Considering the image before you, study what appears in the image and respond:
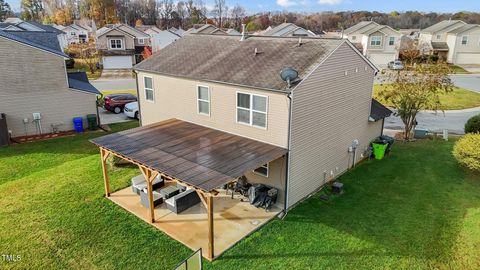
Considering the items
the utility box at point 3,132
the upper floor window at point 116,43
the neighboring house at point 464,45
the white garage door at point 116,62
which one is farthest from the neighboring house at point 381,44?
the utility box at point 3,132

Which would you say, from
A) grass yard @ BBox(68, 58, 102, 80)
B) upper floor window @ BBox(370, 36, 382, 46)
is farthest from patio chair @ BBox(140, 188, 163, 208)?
upper floor window @ BBox(370, 36, 382, 46)

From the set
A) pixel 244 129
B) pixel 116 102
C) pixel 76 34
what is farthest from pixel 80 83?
pixel 76 34

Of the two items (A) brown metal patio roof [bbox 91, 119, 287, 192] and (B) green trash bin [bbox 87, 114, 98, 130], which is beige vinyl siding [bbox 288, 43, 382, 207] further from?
(B) green trash bin [bbox 87, 114, 98, 130]

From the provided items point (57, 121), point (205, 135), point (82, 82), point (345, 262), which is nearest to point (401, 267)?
point (345, 262)

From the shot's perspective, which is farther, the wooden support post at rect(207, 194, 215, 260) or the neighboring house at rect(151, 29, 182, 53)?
the neighboring house at rect(151, 29, 182, 53)

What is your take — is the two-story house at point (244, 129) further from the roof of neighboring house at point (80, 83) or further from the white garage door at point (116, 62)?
the white garage door at point (116, 62)

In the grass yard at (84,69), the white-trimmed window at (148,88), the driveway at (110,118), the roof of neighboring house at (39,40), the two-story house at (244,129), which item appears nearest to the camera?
the two-story house at (244,129)
